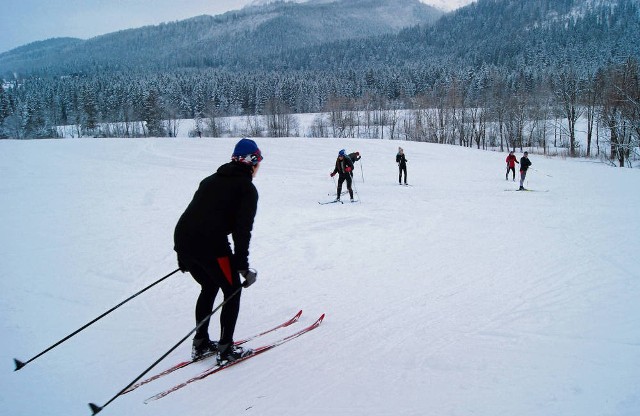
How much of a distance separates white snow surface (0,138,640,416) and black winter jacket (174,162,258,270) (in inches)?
48.2

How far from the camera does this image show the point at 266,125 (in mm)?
72062

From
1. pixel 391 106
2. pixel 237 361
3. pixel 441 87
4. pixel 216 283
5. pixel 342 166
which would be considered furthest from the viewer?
pixel 391 106

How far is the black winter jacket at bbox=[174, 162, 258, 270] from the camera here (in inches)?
125

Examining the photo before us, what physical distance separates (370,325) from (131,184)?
14.6 meters

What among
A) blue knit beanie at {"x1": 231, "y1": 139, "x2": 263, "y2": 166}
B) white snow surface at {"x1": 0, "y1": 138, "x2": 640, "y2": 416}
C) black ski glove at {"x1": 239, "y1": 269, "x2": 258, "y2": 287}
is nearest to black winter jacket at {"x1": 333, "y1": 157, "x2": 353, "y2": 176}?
white snow surface at {"x1": 0, "y1": 138, "x2": 640, "y2": 416}

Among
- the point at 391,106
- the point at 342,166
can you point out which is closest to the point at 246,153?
the point at 342,166

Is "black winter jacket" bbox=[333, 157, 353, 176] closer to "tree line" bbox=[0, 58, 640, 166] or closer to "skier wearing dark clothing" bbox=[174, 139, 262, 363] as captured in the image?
"skier wearing dark clothing" bbox=[174, 139, 262, 363]

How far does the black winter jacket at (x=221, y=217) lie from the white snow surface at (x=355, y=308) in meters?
1.22

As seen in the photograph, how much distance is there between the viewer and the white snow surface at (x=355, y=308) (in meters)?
3.00

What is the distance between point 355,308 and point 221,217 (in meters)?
2.43

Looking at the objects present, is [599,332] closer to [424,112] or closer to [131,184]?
[131,184]

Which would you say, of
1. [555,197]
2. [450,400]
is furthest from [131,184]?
[555,197]

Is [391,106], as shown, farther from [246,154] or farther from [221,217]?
[221,217]

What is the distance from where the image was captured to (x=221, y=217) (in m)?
3.19
